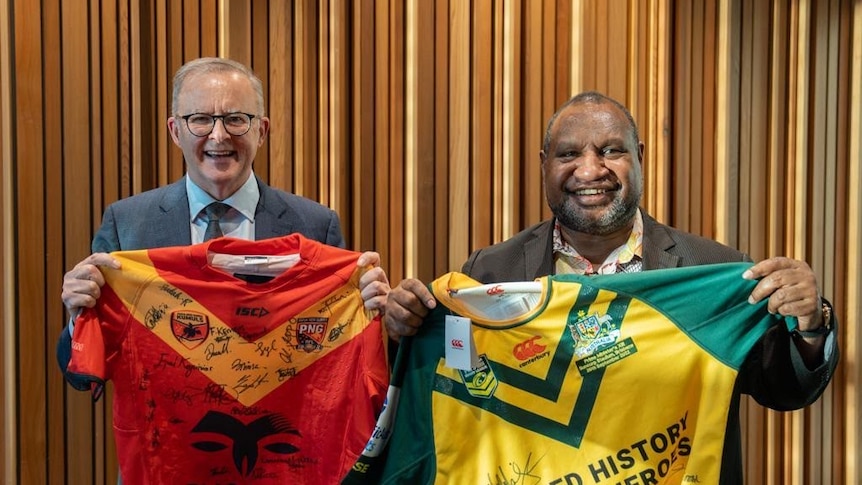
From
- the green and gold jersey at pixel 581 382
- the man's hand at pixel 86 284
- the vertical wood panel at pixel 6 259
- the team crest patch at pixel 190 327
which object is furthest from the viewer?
the vertical wood panel at pixel 6 259

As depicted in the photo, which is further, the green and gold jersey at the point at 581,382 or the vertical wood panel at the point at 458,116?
the vertical wood panel at the point at 458,116

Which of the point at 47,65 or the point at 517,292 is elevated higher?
the point at 47,65

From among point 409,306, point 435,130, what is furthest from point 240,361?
point 435,130

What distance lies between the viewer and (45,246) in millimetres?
2959

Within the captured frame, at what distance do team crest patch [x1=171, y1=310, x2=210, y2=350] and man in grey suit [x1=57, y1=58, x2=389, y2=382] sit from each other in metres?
0.21

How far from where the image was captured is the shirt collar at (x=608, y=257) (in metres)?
2.20

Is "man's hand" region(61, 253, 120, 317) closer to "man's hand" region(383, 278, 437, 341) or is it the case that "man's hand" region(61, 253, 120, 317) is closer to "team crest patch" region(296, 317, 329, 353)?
"team crest patch" region(296, 317, 329, 353)

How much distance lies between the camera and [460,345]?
194cm

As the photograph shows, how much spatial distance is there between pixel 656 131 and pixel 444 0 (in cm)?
112

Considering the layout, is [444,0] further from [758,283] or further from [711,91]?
[758,283]

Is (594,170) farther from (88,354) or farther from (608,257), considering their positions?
(88,354)

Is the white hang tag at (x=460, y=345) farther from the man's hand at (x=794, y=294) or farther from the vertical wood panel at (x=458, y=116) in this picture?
the vertical wood panel at (x=458, y=116)

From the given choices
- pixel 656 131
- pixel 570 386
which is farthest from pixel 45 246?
pixel 656 131

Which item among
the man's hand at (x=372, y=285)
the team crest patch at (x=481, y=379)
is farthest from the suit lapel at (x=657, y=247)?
the man's hand at (x=372, y=285)
